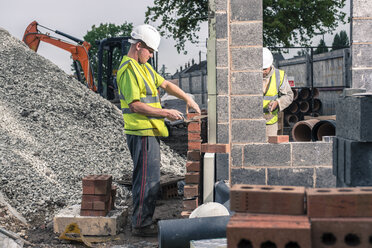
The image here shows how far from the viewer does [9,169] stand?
7887mm

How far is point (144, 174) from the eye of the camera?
493 cm

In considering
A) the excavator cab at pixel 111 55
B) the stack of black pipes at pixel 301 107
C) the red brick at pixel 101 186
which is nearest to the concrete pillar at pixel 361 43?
the red brick at pixel 101 186

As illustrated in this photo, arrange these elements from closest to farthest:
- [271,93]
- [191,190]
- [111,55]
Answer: [191,190], [271,93], [111,55]

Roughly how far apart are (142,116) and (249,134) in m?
1.09

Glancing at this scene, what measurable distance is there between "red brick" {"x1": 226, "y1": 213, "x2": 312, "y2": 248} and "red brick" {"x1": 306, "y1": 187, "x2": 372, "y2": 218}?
10 cm

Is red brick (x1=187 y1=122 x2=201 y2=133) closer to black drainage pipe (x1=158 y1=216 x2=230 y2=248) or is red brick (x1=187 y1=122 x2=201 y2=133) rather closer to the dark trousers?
Answer: the dark trousers

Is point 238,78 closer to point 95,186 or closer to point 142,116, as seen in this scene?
point 142,116

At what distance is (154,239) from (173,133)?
27.9ft

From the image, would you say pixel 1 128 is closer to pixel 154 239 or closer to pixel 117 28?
pixel 154 239

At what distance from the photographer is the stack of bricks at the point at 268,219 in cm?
215

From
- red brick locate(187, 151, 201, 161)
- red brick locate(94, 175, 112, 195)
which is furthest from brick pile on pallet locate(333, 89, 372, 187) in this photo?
red brick locate(94, 175, 112, 195)

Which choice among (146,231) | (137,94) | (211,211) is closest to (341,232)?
(211,211)

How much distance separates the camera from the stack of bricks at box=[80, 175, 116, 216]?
5.27 metres

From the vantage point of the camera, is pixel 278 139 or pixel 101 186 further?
pixel 101 186
